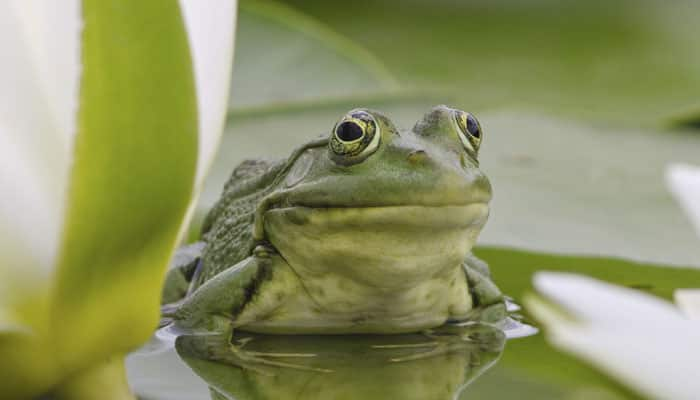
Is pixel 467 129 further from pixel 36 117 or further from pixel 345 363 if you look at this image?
pixel 36 117

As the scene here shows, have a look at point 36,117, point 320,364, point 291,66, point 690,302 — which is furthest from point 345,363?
point 291,66

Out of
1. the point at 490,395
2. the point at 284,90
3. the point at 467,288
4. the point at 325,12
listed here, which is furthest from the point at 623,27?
the point at 490,395

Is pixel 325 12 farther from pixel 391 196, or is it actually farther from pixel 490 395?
pixel 490 395

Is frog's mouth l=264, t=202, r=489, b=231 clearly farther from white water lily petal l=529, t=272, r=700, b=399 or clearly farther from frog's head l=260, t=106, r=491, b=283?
white water lily petal l=529, t=272, r=700, b=399

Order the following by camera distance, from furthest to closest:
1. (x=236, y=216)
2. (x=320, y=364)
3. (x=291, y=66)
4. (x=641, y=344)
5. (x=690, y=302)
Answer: (x=291, y=66), (x=236, y=216), (x=320, y=364), (x=690, y=302), (x=641, y=344)

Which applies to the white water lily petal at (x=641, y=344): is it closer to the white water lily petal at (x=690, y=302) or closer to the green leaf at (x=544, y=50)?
the white water lily petal at (x=690, y=302)

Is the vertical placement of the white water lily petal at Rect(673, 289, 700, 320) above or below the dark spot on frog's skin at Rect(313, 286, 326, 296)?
above

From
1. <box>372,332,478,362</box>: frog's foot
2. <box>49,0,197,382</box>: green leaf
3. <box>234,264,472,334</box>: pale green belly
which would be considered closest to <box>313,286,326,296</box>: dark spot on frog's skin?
<box>234,264,472,334</box>: pale green belly
